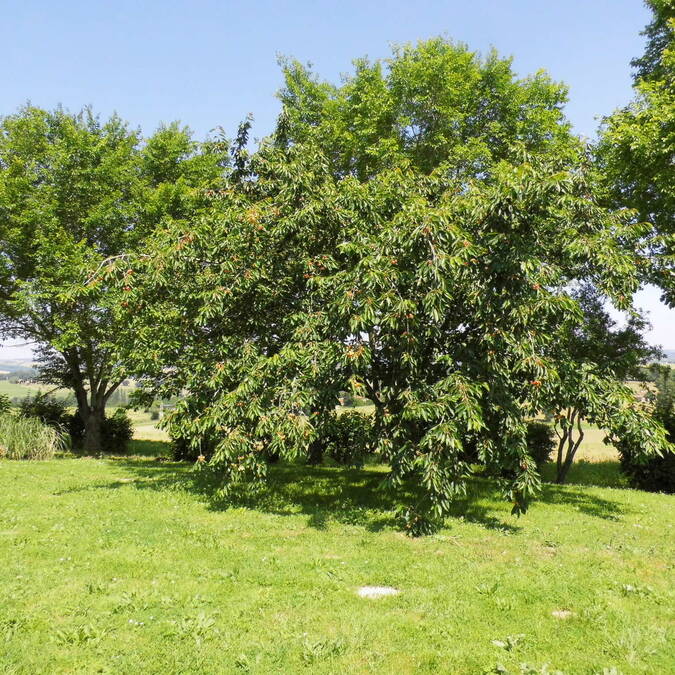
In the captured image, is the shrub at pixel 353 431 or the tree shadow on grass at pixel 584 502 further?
the tree shadow on grass at pixel 584 502

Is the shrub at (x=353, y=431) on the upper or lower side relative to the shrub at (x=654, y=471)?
upper

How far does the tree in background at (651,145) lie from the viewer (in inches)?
629

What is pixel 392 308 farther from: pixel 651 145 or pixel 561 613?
pixel 651 145

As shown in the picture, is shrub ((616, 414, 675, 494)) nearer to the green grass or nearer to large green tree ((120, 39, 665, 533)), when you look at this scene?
the green grass

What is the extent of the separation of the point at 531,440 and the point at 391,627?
63.0 ft

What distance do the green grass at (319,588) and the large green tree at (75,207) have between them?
34.4ft

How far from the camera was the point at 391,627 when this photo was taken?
5.61 m

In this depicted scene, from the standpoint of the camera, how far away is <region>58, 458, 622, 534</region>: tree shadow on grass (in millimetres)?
10656

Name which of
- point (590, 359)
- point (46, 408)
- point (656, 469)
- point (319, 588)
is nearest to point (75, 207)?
point (46, 408)

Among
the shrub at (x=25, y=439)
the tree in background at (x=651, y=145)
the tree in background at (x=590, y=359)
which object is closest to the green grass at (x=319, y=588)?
the tree in background at (x=590, y=359)

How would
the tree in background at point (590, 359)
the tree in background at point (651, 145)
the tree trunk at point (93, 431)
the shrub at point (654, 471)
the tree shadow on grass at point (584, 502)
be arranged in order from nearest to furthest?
the tree in background at point (590, 359) < the tree shadow on grass at point (584, 502) < the tree in background at point (651, 145) < the shrub at point (654, 471) < the tree trunk at point (93, 431)

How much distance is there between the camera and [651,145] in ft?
52.4

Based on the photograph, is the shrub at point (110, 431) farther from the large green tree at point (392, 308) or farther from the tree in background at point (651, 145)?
the tree in background at point (651, 145)

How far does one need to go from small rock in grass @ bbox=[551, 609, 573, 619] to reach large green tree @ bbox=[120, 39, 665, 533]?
257 centimetres
